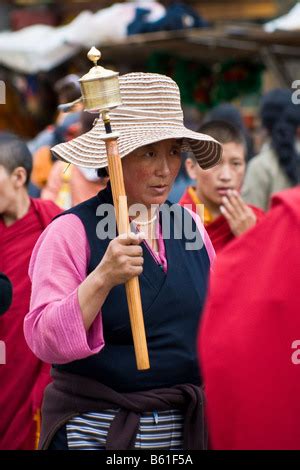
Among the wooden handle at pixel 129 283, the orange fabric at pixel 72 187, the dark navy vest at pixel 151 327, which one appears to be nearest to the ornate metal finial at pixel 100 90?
the wooden handle at pixel 129 283

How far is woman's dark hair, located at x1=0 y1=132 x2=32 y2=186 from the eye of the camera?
5.08m

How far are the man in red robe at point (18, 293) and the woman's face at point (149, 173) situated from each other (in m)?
1.65

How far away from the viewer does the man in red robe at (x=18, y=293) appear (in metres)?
4.92

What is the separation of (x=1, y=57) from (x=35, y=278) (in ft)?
33.9

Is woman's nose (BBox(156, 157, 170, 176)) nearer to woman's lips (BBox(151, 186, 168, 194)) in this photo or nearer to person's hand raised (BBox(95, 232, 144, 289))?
woman's lips (BBox(151, 186, 168, 194))

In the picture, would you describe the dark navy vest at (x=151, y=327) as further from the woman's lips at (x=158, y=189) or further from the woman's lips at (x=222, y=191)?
the woman's lips at (x=222, y=191)

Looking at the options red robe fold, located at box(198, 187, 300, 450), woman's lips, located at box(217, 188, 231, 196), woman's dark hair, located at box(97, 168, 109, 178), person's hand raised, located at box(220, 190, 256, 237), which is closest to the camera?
red robe fold, located at box(198, 187, 300, 450)

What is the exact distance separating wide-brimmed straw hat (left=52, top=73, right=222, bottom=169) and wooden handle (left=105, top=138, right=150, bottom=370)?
10.6 inches

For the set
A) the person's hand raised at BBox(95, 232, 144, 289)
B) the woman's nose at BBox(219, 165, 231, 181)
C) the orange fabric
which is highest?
the orange fabric

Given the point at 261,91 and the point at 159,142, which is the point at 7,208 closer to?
the point at 159,142

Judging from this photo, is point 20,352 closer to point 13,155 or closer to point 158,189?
point 13,155

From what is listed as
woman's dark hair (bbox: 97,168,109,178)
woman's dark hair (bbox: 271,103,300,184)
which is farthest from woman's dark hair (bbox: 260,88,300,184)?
woman's dark hair (bbox: 97,168,109,178)

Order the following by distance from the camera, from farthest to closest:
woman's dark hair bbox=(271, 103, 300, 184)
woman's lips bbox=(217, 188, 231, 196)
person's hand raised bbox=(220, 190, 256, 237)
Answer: woman's dark hair bbox=(271, 103, 300, 184), woman's lips bbox=(217, 188, 231, 196), person's hand raised bbox=(220, 190, 256, 237)

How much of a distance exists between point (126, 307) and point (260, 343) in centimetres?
100
